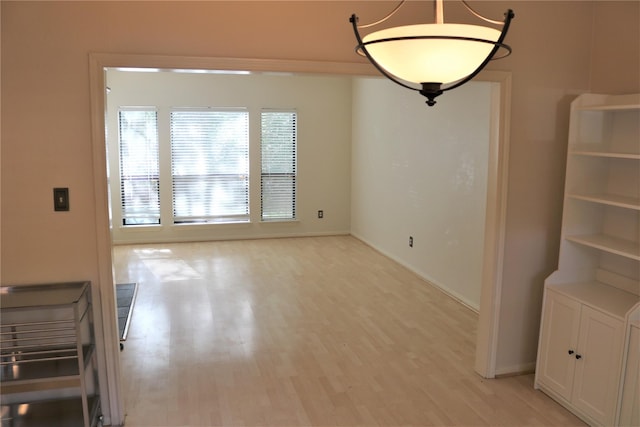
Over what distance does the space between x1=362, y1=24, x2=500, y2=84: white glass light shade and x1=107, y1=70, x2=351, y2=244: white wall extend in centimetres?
623

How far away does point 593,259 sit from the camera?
329cm

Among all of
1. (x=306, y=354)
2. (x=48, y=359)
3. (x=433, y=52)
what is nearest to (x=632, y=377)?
(x=306, y=354)

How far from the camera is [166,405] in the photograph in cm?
310

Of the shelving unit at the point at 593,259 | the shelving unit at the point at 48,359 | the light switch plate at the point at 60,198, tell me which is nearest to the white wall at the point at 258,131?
the shelving unit at the point at 48,359

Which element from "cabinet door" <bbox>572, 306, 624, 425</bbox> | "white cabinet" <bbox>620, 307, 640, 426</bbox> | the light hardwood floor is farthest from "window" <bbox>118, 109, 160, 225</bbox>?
"white cabinet" <bbox>620, 307, 640, 426</bbox>

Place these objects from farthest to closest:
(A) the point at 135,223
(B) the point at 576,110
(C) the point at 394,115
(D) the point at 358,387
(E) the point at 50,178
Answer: (A) the point at 135,223 < (C) the point at 394,115 < (D) the point at 358,387 < (B) the point at 576,110 < (E) the point at 50,178

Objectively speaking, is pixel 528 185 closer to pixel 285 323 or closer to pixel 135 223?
pixel 285 323

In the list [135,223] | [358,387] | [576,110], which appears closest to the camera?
[576,110]

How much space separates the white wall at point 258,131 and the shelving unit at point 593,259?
16.8ft

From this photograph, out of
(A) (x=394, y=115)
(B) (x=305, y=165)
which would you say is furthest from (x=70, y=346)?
(B) (x=305, y=165)

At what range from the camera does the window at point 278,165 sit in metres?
7.82

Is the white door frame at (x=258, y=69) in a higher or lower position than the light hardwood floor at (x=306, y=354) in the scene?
higher

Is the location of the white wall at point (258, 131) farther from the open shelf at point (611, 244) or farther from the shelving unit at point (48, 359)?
the open shelf at point (611, 244)

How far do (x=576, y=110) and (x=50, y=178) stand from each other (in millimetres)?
2984
